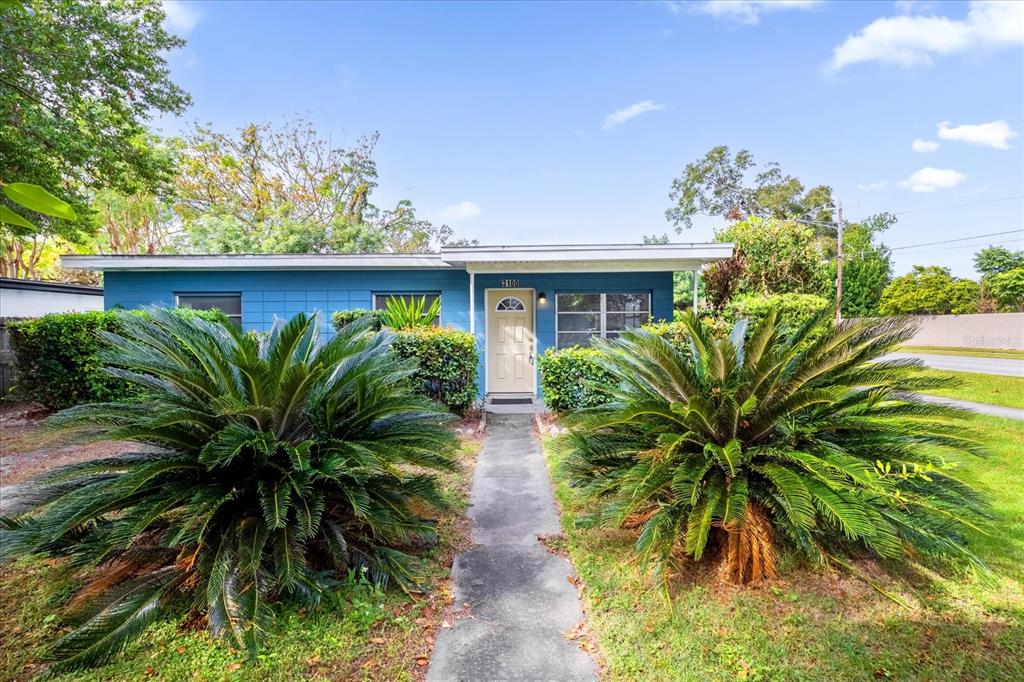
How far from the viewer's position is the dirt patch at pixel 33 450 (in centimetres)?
518

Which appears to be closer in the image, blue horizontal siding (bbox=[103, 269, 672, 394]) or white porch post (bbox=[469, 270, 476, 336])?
Result: white porch post (bbox=[469, 270, 476, 336])

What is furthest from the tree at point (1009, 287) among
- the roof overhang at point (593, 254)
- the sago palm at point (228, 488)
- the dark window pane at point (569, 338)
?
the sago palm at point (228, 488)

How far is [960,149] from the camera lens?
11.2m

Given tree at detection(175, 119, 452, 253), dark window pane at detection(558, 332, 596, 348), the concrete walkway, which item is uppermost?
tree at detection(175, 119, 452, 253)

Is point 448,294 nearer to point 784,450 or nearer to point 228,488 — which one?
point 228,488

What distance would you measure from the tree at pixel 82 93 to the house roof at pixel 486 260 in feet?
4.27

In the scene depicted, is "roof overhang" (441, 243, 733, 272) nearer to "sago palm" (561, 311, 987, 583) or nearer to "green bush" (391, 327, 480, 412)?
"green bush" (391, 327, 480, 412)

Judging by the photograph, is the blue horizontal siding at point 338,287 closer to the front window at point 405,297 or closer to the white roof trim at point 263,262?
the front window at point 405,297

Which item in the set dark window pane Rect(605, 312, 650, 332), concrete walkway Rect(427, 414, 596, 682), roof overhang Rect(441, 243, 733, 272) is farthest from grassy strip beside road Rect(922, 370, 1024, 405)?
concrete walkway Rect(427, 414, 596, 682)

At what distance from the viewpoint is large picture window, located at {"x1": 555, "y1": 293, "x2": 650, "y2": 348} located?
9461mm

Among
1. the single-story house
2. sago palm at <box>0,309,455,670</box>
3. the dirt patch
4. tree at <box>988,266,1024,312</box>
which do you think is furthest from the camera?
tree at <box>988,266,1024,312</box>

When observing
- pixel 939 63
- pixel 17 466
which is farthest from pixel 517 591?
pixel 939 63

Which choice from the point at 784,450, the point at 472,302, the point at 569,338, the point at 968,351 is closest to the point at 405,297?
the point at 472,302

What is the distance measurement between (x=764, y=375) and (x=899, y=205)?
3319 cm
